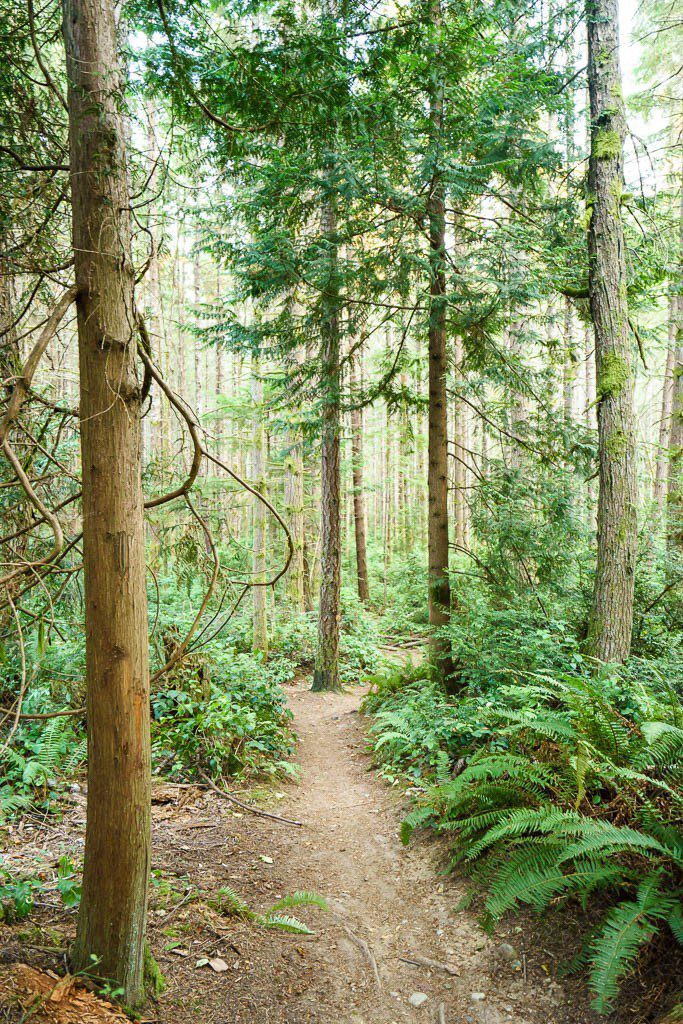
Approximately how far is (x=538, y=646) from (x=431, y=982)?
373 centimetres

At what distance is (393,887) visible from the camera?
4.89 meters

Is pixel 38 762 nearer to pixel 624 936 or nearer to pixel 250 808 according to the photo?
pixel 250 808

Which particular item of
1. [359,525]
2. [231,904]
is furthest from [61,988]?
[359,525]

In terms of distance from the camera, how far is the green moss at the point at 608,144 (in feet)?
23.5

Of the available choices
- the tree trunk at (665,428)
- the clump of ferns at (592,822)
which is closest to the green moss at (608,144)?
the tree trunk at (665,428)

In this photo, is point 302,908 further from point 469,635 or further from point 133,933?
point 469,635

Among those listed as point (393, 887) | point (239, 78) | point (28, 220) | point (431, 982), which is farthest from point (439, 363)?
point (431, 982)

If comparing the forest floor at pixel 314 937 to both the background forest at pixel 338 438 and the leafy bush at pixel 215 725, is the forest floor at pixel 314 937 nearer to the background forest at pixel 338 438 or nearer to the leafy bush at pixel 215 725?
the background forest at pixel 338 438

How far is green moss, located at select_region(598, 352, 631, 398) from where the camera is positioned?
7.11 meters

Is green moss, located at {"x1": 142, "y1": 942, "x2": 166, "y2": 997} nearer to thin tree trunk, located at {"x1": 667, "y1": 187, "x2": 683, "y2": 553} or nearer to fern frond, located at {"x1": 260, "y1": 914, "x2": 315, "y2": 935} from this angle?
fern frond, located at {"x1": 260, "y1": 914, "x2": 315, "y2": 935}

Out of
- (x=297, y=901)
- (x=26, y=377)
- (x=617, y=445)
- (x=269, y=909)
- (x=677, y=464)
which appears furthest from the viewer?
(x=677, y=464)

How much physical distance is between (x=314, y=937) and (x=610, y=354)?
6.89 meters

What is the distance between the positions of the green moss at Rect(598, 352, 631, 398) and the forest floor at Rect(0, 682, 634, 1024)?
218 inches

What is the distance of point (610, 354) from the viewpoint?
7.19 meters
